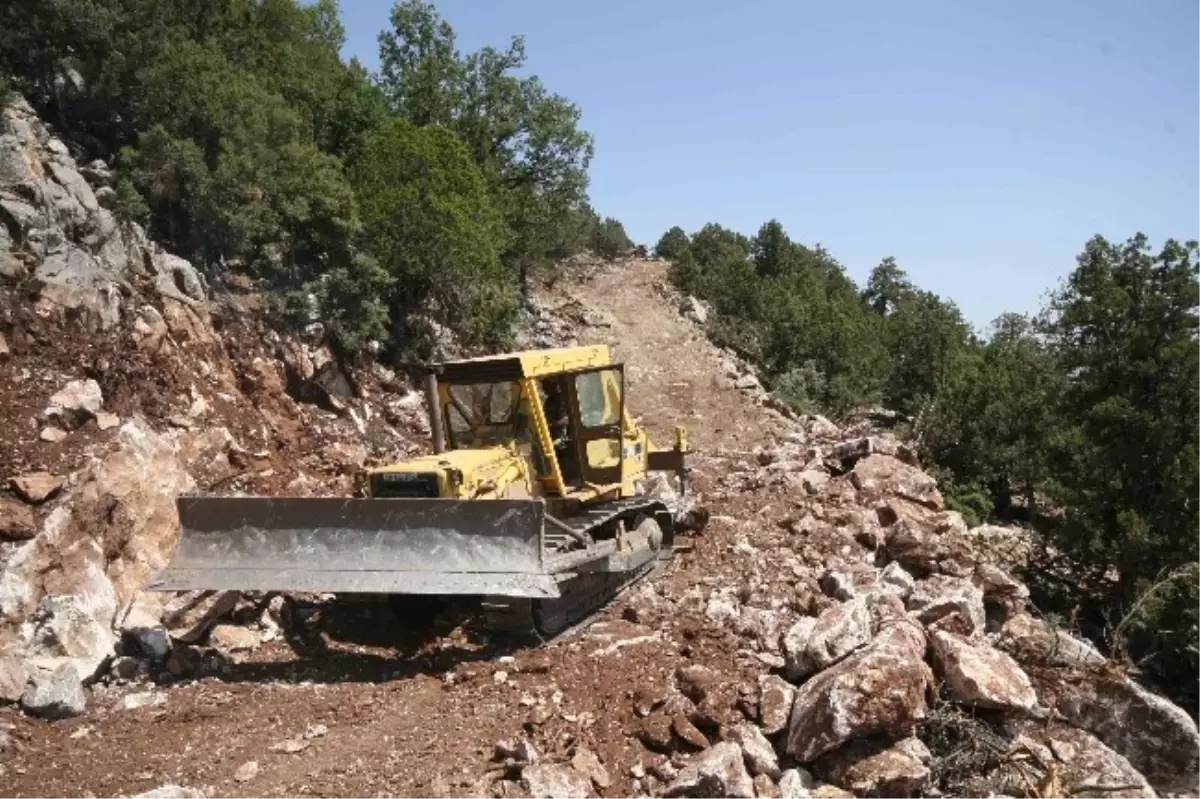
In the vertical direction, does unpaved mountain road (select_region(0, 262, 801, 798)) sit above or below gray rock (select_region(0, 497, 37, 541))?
below

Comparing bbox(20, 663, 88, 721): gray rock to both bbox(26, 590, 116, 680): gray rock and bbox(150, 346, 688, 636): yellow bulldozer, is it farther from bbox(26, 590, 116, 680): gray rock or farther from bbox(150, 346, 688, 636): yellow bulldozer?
bbox(150, 346, 688, 636): yellow bulldozer

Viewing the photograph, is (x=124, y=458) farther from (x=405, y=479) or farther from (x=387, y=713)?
(x=387, y=713)

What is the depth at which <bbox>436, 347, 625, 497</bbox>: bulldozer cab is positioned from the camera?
26.8ft

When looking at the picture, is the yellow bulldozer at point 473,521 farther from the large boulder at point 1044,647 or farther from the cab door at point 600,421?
the large boulder at point 1044,647

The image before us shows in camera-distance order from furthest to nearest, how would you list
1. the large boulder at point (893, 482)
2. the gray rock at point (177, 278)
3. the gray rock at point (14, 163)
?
the gray rock at point (177, 278) → the large boulder at point (893, 482) → the gray rock at point (14, 163)

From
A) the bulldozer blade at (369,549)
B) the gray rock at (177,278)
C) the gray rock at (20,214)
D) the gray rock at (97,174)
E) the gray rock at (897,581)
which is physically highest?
the gray rock at (97,174)

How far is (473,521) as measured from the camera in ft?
23.1

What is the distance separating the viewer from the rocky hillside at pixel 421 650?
566cm

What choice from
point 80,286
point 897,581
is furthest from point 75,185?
point 897,581

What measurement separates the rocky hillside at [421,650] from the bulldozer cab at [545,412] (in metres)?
1.41

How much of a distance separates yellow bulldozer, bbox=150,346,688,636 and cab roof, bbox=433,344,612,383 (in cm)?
1

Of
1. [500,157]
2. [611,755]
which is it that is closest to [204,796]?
[611,755]

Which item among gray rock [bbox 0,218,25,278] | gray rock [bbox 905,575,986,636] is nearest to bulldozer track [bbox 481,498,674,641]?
gray rock [bbox 905,575,986,636]

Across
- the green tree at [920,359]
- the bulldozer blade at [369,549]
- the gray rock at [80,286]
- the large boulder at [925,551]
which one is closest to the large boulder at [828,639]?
the bulldozer blade at [369,549]
